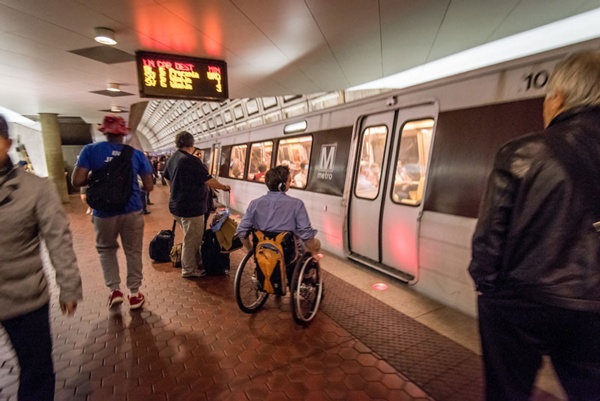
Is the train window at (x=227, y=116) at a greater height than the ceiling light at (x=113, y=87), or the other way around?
the train window at (x=227, y=116)

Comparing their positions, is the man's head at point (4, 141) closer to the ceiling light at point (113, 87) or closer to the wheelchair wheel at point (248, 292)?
the wheelchair wheel at point (248, 292)

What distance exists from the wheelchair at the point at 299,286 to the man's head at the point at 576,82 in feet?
7.94

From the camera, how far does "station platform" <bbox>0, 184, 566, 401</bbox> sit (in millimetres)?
2305

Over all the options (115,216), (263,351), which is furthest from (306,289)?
(115,216)

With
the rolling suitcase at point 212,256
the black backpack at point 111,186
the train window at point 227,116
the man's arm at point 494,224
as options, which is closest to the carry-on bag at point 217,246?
the rolling suitcase at point 212,256

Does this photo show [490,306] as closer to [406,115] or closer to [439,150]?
[439,150]

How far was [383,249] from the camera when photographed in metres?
4.46

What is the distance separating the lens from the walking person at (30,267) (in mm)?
1496

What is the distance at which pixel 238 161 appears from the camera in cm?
1056

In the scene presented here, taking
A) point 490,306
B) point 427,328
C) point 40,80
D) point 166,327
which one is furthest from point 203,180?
point 40,80

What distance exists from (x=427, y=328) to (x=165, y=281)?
11.7 feet

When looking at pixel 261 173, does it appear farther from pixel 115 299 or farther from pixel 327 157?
pixel 115 299

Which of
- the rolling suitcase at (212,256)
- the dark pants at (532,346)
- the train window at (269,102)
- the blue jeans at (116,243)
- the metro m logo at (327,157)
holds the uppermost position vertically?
the train window at (269,102)

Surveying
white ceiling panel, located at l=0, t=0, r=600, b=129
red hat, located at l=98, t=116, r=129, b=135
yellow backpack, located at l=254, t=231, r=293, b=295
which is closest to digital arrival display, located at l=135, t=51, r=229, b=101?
white ceiling panel, located at l=0, t=0, r=600, b=129
